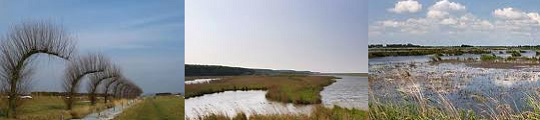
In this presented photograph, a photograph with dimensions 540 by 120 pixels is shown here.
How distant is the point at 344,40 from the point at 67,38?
3.46m

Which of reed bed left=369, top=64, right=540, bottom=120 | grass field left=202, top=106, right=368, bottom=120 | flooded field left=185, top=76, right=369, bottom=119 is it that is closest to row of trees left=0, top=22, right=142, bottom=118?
flooded field left=185, top=76, right=369, bottom=119

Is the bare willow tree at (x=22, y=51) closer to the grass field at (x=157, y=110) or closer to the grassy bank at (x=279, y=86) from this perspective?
the grass field at (x=157, y=110)

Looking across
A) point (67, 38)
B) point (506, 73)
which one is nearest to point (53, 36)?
point (67, 38)

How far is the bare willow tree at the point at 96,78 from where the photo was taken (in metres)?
6.75

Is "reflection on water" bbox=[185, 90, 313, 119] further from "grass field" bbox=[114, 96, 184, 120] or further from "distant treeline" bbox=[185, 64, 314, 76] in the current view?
"distant treeline" bbox=[185, 64, 314, 76]

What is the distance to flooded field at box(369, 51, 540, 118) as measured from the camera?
8102 mm

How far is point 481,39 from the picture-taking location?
27.9ft

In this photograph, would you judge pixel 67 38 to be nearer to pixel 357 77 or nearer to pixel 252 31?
pixel 252 31

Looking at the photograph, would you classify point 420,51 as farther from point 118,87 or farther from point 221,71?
point 118,87

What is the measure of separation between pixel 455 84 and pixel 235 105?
3.08 metres

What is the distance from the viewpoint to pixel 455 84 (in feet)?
28.2

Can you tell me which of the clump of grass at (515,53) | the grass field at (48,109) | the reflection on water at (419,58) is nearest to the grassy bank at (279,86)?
the reflection on water at (419,58)

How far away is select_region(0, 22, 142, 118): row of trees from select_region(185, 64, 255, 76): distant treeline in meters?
0.68

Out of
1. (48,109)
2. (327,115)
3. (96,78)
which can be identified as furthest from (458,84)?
(48,109)
